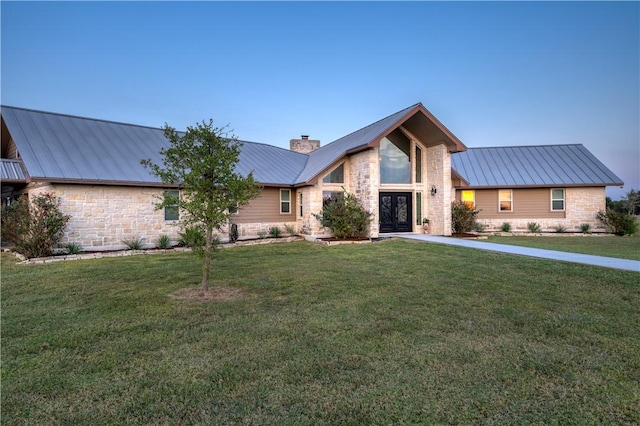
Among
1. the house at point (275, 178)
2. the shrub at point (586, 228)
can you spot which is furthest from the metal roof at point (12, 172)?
the shrub at point (586, 228)

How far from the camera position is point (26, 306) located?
5.88m

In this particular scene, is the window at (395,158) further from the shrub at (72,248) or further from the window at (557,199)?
the shrub at (72,248)

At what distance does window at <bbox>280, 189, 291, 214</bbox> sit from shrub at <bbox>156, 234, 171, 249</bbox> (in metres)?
5.70

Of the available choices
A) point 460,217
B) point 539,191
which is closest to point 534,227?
point 539,191

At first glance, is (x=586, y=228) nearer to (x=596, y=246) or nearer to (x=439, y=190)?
(x=596, y=246)

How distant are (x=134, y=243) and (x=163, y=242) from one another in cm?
103

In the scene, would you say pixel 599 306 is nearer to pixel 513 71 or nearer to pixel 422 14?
pixel 422 14

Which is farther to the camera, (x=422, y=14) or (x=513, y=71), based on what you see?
(x=513, y=71)

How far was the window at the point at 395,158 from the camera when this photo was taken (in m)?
17.3

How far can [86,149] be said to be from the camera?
14.2m

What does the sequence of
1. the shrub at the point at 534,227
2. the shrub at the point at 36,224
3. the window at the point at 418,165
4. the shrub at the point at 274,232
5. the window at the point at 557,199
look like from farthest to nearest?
1. the window at the point at 557,199
2. the shrub at the point at 534,227
3. the window at the point at 418,165
4. the shrub at the point at 274,232
5. the shrub at the point at 36,224

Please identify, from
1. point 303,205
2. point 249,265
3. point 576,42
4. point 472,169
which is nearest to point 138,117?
point 303,205

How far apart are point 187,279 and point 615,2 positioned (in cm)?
1861

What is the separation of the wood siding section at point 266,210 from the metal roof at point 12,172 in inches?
319
